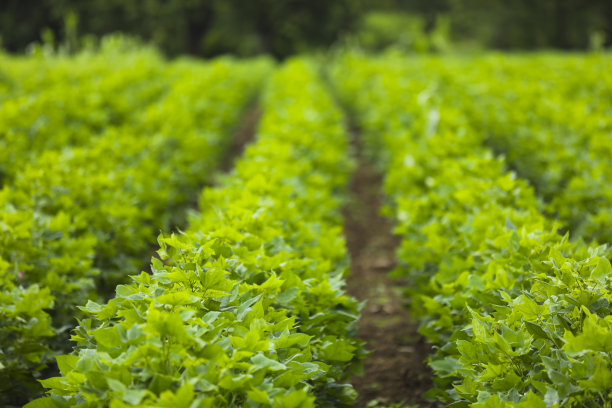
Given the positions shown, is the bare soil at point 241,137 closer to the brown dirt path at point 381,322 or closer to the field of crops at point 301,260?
the field of crops at point 301,260

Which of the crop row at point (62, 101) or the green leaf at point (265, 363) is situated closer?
the green leaf at point (265, 363)

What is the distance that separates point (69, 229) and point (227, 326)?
6.27ft

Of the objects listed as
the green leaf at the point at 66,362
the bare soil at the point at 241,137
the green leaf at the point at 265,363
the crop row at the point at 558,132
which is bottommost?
the bare soil at the point at 241,137

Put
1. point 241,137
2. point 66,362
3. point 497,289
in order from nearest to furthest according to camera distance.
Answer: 1. point 66,362
2. point 497,289
3. point 241,137

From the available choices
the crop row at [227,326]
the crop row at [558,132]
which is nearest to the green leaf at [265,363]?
the crop row at [227,326]

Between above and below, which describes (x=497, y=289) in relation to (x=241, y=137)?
above

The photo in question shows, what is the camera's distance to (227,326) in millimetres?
1923

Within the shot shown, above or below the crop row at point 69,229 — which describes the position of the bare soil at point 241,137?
below

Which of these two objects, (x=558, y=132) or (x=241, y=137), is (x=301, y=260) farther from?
(x=241, y=137)

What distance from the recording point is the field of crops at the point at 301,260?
1.73 meters

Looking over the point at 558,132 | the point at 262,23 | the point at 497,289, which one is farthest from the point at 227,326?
the point at 262,23

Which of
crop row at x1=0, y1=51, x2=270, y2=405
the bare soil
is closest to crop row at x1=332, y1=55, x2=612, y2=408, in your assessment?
crop row at x1=0, y1=51, x2=270, y2=405

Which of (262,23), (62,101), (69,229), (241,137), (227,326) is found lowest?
(241,137)

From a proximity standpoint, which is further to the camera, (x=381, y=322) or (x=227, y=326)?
(x=381, y=322)
